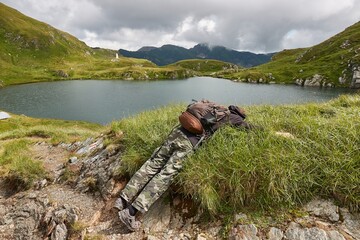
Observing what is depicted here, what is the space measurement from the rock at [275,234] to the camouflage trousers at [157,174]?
263cm

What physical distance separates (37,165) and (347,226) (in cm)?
1190

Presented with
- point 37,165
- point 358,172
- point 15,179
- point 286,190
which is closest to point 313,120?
point 358,172

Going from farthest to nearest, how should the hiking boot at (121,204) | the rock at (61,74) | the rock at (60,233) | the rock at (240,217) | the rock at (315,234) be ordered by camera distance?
1. the rock at (61,74)
2. the rock at (60,233)
3. the hiking boot at (121,204)
4. the rock at (240,217)
5. the rock at (315,234)

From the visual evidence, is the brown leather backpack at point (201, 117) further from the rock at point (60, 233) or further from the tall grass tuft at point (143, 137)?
the rock at point (60, 233)

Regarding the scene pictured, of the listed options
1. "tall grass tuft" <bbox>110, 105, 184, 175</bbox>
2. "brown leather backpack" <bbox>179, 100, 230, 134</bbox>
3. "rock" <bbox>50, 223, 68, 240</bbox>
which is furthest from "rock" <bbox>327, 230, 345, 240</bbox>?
"rock" <bbox>50, 223, 68, 240</bbox>

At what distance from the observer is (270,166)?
5520 mm

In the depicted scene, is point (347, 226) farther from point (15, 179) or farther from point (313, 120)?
point (15, 179)

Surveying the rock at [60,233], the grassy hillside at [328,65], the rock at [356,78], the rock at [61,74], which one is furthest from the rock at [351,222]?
the rock at [61,74]

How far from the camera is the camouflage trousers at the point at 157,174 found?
6241mm

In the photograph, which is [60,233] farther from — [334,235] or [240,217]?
[334,235]

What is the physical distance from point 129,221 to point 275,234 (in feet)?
11.7

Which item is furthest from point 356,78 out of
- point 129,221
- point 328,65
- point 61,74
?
point 61,74

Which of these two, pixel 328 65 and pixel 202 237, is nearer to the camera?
pixel 202 237

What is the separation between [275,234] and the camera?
4938mm
